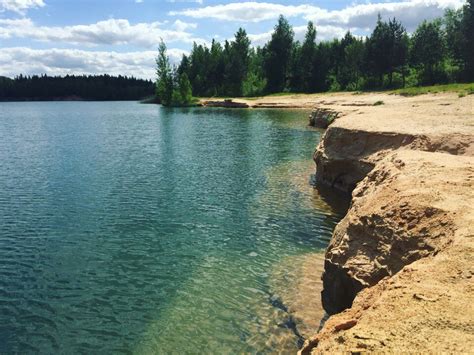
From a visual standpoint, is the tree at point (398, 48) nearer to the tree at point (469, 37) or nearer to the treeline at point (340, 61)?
the treeline at point (340, 61)

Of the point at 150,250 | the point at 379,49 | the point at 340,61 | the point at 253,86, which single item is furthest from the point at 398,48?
the point at 150,250

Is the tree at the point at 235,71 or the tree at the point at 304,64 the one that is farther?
the tree at the point at 235,71

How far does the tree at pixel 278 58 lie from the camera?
438 feet

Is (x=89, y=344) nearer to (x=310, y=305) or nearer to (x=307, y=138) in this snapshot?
(x=310, y=305)

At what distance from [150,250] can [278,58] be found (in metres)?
126

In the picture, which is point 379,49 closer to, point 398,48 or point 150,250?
point 398,48

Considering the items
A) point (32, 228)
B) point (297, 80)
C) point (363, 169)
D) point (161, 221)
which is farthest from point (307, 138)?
point (297, 80)

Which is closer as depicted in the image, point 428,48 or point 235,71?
point 428,48

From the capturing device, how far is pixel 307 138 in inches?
1730

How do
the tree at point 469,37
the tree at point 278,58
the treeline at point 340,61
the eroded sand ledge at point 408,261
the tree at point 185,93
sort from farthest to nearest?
1. the tree at point 278,58
2. the tree at point 185,93
3. the treeline at point 340,61
4. the tree at point 469,37
5. the eroded sand ledge at point 408,261

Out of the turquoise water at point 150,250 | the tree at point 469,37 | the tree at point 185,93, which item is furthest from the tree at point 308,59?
the turquoise water at point 150,250

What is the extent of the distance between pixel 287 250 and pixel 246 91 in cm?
12487

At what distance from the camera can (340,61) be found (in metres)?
131

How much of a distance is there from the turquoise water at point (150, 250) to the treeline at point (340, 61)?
249ft
